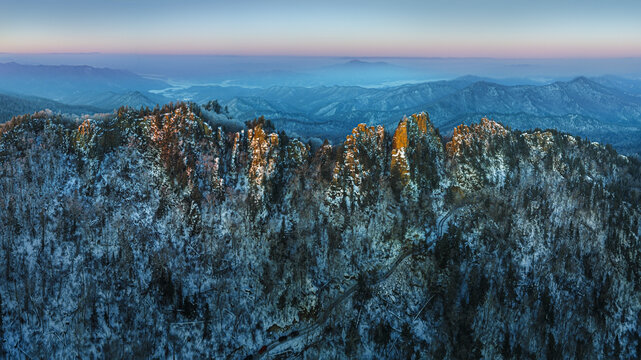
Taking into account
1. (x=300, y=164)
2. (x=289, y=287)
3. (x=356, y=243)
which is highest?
(x=300, y=164)

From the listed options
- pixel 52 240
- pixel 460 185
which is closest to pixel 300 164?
pixel 460 185

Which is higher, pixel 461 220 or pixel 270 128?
pixel 270 128

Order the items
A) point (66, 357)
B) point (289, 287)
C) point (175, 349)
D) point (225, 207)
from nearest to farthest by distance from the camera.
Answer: point (66, 357)
point (175, 349)
point (289, 287)
point (225, 207)

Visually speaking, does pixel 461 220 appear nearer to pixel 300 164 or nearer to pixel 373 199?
pixel 373 199

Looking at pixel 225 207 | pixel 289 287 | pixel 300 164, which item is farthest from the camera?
pixel 300 164

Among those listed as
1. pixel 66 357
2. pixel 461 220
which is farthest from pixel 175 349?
pixel 461 220

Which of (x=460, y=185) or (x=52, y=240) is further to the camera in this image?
(x=460, y=185)
